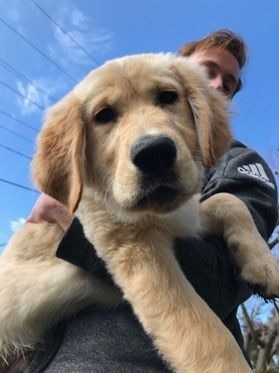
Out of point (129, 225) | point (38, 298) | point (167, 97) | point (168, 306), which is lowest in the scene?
point (38, 298)

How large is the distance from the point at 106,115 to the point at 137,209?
616 mm

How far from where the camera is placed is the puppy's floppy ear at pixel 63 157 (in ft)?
8.87

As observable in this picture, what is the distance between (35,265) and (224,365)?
3.85 feet

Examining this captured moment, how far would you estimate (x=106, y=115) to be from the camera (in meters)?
2.81

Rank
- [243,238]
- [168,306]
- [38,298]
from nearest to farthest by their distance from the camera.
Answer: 1. [168,306]
2. [38,298]
3. [243,238]

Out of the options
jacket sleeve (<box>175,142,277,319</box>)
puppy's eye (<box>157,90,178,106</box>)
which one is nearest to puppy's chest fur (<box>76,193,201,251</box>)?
jacket sleeve (<box>175,142,277,319</box>)

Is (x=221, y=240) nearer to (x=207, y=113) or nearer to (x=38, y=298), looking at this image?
(x=207, y=113)

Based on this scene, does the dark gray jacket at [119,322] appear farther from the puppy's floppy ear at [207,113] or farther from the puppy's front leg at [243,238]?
the puppy's floppy ear at [207,113]

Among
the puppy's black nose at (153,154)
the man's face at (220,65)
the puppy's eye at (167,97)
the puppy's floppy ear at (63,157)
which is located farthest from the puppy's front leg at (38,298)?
the man's face at (220,65)

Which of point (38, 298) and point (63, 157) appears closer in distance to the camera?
point (38, 298)

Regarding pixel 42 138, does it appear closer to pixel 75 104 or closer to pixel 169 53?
pixel 75 104

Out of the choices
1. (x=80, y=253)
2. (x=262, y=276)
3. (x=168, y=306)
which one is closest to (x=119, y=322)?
(x=168, y=306)

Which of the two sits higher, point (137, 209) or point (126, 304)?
point (137, 209)

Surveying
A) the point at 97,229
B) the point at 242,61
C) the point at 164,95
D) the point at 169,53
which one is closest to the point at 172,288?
the point at 97,229
